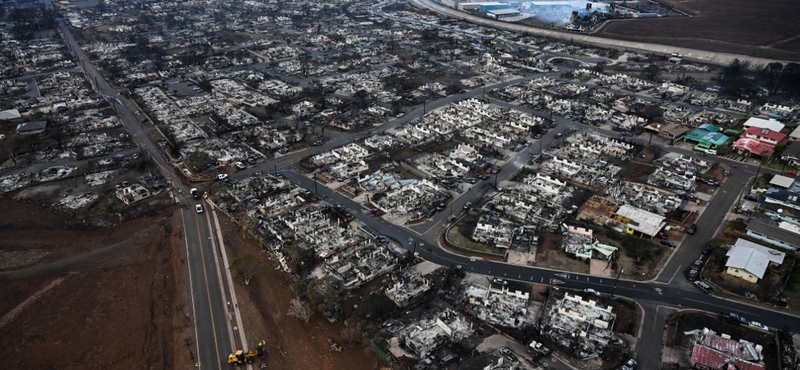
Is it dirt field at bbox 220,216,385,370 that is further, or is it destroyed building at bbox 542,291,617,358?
destroyed building at bbox 542,291,617,358

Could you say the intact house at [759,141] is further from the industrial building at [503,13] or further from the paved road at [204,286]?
the industrial building at [503,13]

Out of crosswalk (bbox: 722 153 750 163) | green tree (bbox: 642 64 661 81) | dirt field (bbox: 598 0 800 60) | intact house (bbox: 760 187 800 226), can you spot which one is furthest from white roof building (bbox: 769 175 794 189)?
dirt field (bbox: 598 0 800 60)

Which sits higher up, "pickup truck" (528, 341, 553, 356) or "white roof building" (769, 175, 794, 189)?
"white roof building" (769, 175, 794, 189)

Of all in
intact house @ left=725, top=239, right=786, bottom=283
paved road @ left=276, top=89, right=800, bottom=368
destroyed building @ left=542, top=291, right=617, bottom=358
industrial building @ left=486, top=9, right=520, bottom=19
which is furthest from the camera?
industrial building @ left=486, top=9, right=520, bottom=19

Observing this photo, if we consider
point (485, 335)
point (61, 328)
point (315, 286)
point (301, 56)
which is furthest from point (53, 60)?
point (485, 335)

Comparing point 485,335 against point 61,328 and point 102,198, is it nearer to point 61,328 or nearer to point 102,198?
point 61,328

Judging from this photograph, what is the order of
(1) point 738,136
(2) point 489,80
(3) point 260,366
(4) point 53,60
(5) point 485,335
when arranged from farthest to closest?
1. (4) point 53,60
2. (2) point 489,80
3. (1) point 738,136
4. (5) point 485,335
5. (3) point 260,366

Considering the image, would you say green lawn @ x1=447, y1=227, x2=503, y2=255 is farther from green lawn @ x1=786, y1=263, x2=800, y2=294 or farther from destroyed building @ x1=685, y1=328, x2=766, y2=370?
green lawn @ x1=786, y1=263, x2=800, y2=294

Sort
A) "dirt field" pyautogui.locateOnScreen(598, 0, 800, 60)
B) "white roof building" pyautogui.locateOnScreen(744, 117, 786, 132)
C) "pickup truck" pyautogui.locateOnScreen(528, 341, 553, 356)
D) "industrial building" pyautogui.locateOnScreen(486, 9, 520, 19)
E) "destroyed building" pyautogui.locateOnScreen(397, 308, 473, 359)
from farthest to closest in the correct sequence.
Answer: "industrial building" pyautogui.locateOnScreen(486, 9, 520, 19)
"dirt field" pyautogui.locateOnScreen(598, 0, 800, 60)
"white roof building" pyautogui.locateOnScreen(744, 117, 786, 132)
"destroyed building" pyautogui.locateOnScreen(397, 308, 473, 359)
"pickup truck" pyautogui.locateOnScreen(528, 341, 553, 356)

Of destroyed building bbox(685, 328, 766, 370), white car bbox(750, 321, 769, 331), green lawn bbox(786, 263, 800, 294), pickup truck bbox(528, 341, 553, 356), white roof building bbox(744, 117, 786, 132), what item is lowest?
pickup truck bbox(528, 341, 553, 356)
